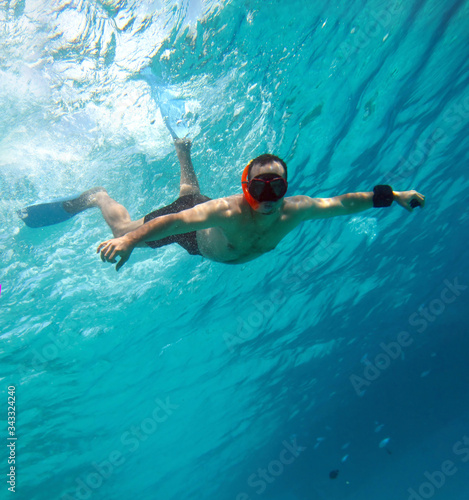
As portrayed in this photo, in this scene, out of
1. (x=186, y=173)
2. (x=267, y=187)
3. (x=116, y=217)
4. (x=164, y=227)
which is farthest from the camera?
(x=186, y=173)

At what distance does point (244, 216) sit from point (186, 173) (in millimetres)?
3004

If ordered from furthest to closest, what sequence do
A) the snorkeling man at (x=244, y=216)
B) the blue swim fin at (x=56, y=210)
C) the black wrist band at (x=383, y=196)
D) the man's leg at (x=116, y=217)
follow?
the blue swim fin at (x=56, y=210), the man's leg at (x=116, y=217), the black wrist band at (x=383, y=196), the snorkeling man at (x=244, y=216)

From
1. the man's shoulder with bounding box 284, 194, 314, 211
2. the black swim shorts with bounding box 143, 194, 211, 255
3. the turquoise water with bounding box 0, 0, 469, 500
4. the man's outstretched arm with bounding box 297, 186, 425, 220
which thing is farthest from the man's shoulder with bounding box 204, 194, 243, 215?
the turquoise water with bounding box 0, 0, 469, 500

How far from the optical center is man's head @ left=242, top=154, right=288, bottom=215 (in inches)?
→ 154

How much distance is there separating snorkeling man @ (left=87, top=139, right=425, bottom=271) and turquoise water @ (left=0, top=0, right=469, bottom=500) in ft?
10.1

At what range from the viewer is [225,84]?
8.24 metres

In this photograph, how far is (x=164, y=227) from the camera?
3.80 meters

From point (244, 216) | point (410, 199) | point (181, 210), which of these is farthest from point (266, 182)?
point (181, 210)

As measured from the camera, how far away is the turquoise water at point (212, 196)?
7254mm

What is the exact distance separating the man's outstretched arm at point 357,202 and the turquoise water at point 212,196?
16.1 ft

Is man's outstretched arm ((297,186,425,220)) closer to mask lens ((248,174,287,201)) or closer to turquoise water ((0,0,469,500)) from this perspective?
mask lens ((248,174,287,201))

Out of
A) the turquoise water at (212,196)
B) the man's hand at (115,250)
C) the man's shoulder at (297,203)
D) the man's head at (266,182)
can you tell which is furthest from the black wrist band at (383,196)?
the turquoise water at (212,196)

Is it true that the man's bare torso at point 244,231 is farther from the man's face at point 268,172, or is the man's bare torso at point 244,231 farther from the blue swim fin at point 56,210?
the blue swim fin at point 56,210

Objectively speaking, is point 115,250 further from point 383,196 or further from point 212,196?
point 212,196
